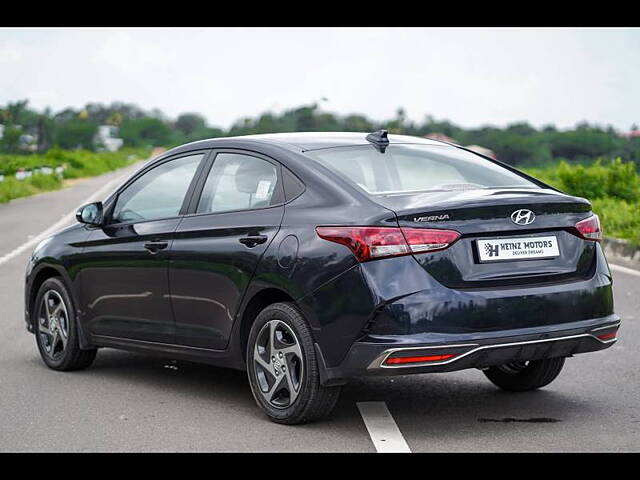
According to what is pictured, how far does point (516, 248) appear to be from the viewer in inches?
249

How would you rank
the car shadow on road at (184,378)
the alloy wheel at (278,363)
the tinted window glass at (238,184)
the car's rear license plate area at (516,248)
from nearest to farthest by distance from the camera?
the car's rear license plate area at (516,248) → the alloy wheel at (278,363) → the tinted window glass at (238,184) → the car shadow on road at (184,378)

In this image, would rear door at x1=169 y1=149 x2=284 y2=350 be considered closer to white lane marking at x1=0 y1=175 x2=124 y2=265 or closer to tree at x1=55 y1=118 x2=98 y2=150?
white lane marking at x1=0 y1=175 x2=124 y2=265

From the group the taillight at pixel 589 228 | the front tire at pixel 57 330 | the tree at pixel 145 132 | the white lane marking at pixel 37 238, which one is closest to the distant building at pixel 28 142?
the tree at pixel 145 132

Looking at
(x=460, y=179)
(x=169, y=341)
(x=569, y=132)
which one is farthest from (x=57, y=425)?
(x=569, y=132)

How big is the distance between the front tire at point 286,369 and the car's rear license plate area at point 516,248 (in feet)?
3.23

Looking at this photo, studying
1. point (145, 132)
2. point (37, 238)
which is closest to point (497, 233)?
point (37, 238)

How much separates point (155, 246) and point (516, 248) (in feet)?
7.94

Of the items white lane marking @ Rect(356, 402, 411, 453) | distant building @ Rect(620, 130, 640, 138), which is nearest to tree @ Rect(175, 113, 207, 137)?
distant building @ Rect(620, 130, 640, 138)

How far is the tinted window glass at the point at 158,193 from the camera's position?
775cm

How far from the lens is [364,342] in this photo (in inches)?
243

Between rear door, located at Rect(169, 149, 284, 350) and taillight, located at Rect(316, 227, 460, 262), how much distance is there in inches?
28.4

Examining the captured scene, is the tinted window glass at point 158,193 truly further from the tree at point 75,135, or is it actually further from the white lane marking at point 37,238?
the tree at point 75,135

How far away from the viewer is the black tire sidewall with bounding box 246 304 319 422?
21.0 ft
